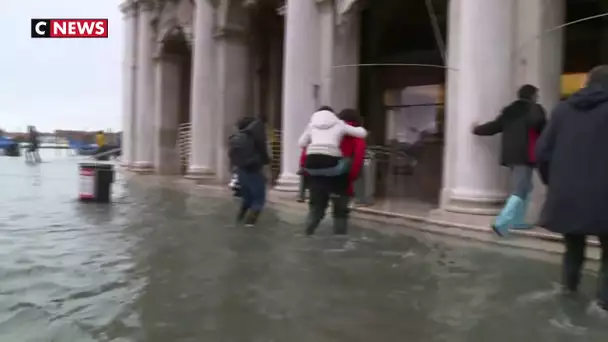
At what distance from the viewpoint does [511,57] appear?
965cm

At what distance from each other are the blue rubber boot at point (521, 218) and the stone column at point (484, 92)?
0.70 m

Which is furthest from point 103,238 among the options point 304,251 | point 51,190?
point 51,190

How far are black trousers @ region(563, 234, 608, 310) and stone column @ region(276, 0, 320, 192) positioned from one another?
28.6 ft

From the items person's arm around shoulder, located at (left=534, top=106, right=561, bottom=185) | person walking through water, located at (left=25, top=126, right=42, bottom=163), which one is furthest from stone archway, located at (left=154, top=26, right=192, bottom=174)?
person's arm around shoulder, located at (left=534, top=106, right=561, bottom=185)

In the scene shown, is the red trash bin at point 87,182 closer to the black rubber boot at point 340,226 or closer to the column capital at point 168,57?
the black rubber boot at point 340,226

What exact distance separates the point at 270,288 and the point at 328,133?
9.99 feet

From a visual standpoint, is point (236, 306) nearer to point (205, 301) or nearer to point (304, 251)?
point (205, 301)

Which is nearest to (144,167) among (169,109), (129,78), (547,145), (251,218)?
(169,109)

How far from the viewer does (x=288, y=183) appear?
14.3 meters

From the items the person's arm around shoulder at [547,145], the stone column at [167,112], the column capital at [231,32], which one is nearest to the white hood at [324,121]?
the person's arm around shoulder at [547,145]

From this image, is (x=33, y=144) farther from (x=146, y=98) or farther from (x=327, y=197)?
(x=327, y=197)

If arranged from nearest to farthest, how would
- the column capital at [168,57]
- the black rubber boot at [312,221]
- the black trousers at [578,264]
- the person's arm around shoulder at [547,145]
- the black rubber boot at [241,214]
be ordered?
the black trousers at [578,264], the person's arm around shoulder at [547,145], the black rubber boot at [312,221], the black rubber boot at [241,214], the column capital at [168,57]

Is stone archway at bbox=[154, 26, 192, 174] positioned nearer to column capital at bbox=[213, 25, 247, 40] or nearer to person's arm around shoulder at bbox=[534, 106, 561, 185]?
column capital at bbox=[213, 25, 247, 40]

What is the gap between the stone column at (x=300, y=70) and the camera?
46.2 ft
